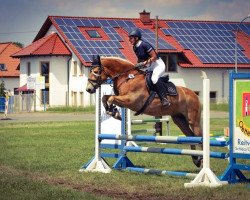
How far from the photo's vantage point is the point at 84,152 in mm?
19625

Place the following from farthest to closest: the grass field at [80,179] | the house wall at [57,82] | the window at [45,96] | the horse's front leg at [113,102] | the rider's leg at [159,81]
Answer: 1. the window at [45,96]
2. the house wall at [57,82]
3. the rider's leg at [159,81]
4. the horse's front leg at [113,102]
5. the grass field at [80,179]

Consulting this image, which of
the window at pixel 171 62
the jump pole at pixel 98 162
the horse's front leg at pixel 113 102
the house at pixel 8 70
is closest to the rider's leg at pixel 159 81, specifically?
the horse's front leg at pixel 113 102

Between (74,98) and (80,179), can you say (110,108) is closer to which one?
(80,179)

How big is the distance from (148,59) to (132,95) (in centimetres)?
76

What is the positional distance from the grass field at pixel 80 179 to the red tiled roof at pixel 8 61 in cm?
7069

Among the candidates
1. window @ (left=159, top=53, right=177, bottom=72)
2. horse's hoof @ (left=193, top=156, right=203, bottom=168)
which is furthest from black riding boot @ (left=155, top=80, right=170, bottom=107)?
window @ (left=159, top=53, right=177, bottom=72)

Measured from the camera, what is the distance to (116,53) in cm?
6475

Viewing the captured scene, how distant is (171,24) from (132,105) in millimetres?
59354

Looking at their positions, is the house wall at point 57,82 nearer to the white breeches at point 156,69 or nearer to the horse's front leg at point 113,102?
the white breeches at point 156,69

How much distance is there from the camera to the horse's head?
48.1 ft

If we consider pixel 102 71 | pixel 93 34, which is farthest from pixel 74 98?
pixel 102 71

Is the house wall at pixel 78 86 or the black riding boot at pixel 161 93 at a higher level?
the house wall at pixel 78 86

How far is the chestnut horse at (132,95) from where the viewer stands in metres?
14.4

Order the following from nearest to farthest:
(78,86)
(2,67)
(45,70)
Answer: (78,86)
(45,70)
(2,67)
